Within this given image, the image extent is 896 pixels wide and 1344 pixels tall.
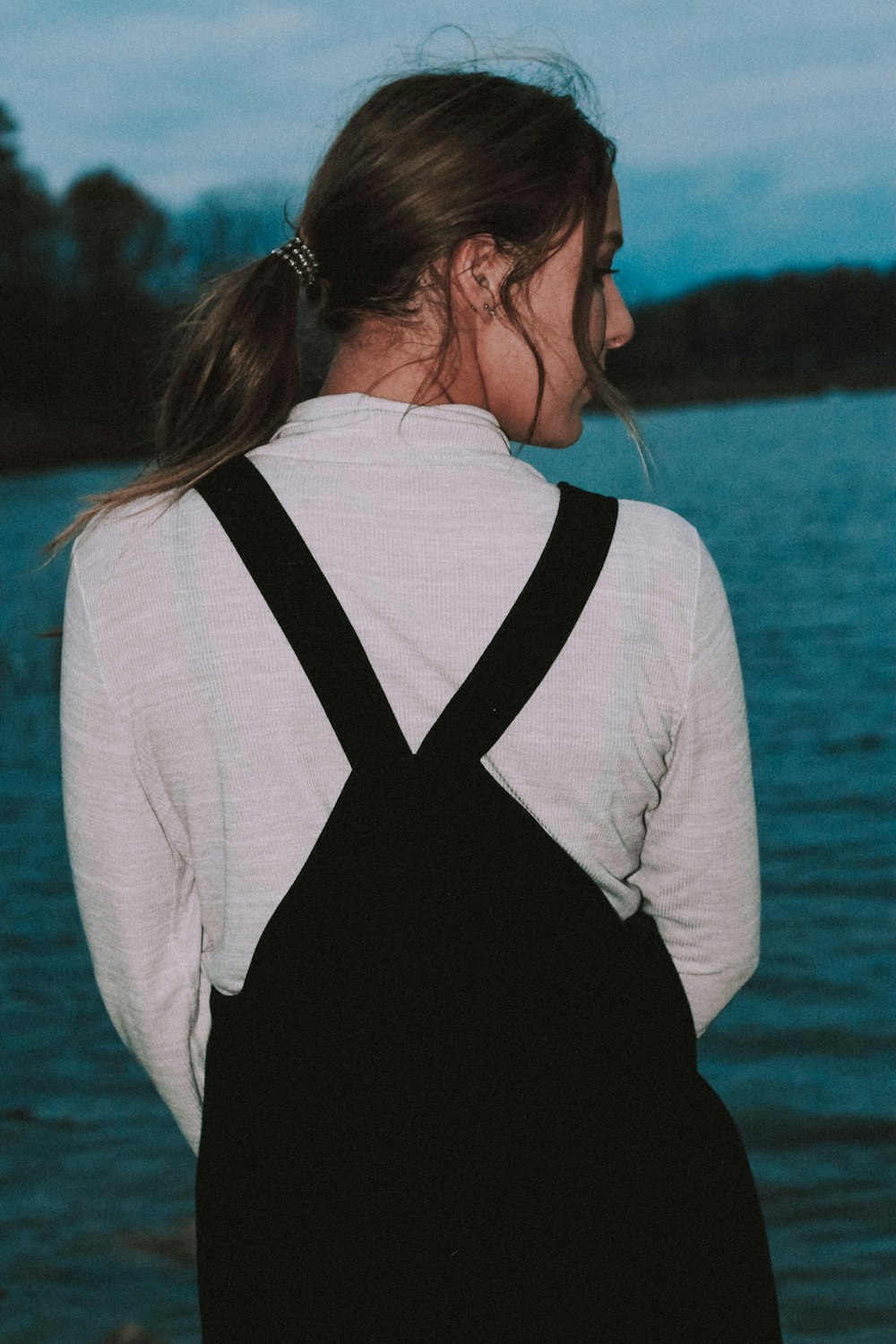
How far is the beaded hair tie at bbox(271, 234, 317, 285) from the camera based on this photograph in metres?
1.33

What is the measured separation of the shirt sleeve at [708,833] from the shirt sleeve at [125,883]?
1.42 ft

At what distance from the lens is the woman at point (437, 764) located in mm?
1174

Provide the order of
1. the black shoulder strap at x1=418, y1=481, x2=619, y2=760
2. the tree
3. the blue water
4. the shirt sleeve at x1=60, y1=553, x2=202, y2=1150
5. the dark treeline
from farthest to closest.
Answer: the tree, the dark treeline, the blue water, the shirt sleeve at x1=60, y1=553, x2=202, y2=1150, the black shoulder strap at x1=418, y1=481, x2=619, y2=760

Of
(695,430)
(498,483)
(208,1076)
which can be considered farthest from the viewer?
(695,430)

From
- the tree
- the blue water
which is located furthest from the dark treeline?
the blue water

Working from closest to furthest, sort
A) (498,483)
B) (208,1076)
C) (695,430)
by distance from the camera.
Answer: (498,483)
(208,1076)
(695,430)

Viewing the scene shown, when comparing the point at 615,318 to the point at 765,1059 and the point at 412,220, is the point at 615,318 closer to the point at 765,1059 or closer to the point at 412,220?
the point at 412,220

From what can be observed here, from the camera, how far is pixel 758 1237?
1.29m

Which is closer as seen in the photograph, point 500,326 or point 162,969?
point 500,326

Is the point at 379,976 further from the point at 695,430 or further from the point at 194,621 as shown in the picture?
the point at 695,430

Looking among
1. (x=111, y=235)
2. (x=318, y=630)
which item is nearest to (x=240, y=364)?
(x=318, y=630)

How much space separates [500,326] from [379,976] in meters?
0.55

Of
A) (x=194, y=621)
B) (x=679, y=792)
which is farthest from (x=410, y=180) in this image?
(x=679, y=792)

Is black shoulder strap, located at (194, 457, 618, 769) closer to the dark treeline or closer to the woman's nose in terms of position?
the woman's nose
